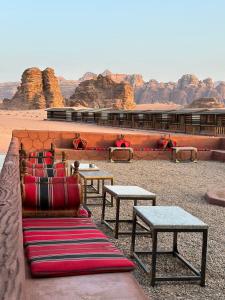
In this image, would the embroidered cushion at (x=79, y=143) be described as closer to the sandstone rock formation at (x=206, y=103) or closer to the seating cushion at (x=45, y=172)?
the seating cushion at (x=45, y=172)

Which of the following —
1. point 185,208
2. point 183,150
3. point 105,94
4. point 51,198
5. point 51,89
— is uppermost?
point 51,89

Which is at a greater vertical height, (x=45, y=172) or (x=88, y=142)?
(x=45, y=172)

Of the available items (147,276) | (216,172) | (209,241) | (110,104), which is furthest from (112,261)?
(110,104)

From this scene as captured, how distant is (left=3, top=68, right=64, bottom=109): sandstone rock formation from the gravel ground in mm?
92038

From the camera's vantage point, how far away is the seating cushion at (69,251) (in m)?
3.56

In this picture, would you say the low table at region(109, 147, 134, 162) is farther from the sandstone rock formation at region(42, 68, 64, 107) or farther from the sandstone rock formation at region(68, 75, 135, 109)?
the sandstone rock formation at region(68, 75, 135, 109)

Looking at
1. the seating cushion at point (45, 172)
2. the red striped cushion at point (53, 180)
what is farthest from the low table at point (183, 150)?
the red striped cushion at point (53, 180)

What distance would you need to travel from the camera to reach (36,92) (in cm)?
10788

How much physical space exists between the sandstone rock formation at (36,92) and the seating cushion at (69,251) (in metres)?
102

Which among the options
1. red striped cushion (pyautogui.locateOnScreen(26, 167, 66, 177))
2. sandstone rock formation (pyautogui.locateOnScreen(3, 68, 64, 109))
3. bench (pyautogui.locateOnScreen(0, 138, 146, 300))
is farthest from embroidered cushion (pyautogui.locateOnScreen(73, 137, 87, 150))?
sandstone rock formation (pyautogui.locateOnScreen(3, 68, 64, 109))

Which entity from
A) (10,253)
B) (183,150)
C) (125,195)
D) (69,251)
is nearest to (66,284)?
(69,251)

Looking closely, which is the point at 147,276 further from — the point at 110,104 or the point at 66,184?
the point at 110,104

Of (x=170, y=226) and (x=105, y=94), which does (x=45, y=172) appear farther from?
(x=105, y=94)

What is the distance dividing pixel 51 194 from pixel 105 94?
4341 inches
